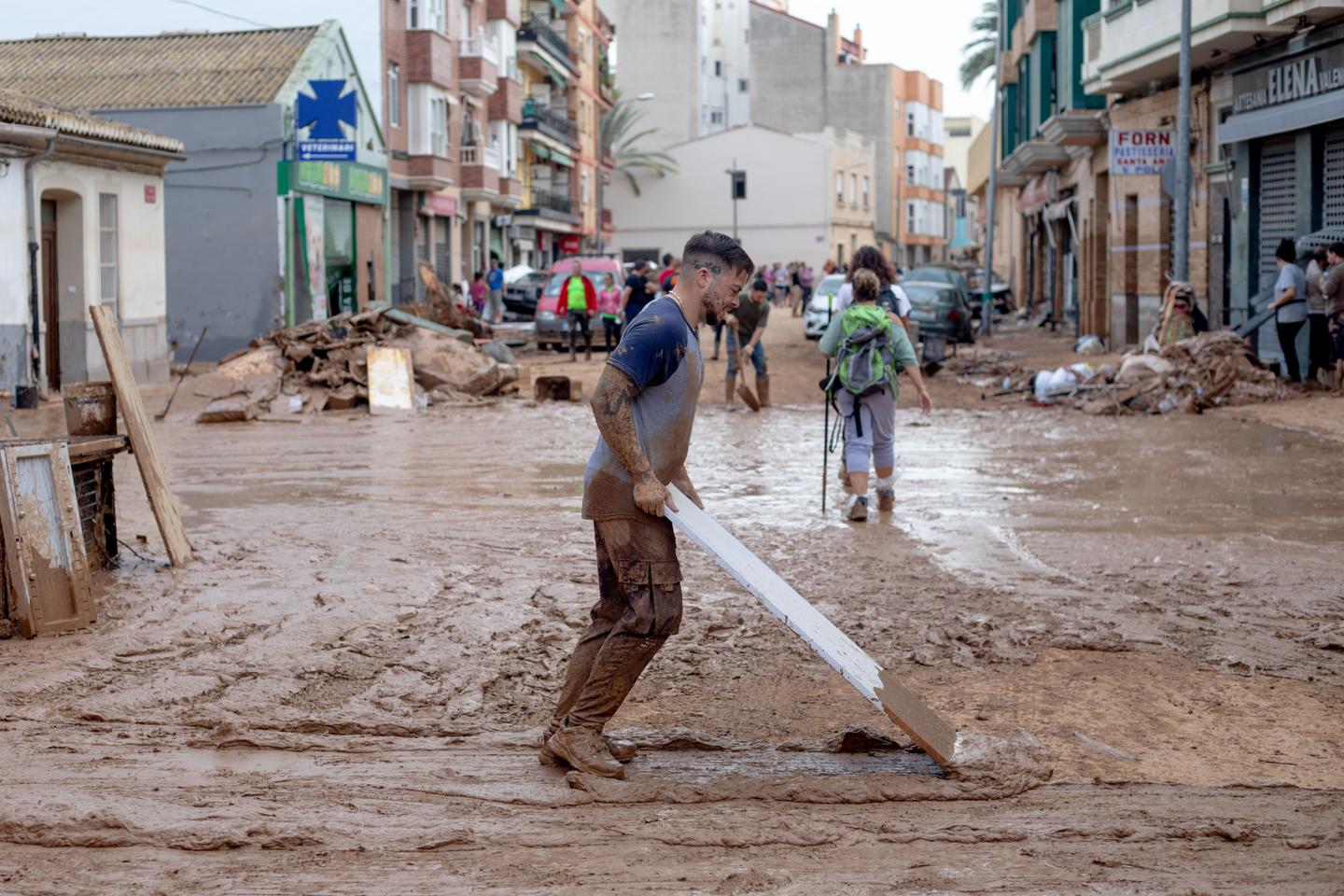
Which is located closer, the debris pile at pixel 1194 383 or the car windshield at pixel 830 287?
the debris pile at pixel 1194 383

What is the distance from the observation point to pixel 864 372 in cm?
1060

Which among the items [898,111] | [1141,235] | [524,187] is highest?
[898,111]

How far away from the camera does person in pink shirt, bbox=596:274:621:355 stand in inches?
1083

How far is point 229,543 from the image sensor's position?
A: 9883 mm

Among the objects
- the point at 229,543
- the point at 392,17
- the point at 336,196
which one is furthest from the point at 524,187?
the point at 229,543

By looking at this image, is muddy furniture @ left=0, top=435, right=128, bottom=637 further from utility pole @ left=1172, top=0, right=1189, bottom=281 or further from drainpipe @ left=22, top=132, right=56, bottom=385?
utility pole @ left=1172, top=0, right=1189, bottom=281

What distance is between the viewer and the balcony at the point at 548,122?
2235 inches

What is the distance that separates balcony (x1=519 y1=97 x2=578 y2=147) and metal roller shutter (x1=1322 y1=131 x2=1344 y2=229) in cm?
3978

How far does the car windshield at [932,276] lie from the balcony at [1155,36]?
5249mm

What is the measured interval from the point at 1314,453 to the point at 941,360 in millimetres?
13340

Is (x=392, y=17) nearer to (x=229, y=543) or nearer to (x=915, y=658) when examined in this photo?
(x=229, y=543)

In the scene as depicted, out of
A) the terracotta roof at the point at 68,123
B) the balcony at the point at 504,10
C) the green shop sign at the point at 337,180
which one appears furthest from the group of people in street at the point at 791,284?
the terracotta roof at the point at 68,123

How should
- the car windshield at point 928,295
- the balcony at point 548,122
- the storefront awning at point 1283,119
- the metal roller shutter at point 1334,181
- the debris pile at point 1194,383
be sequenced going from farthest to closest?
1. the balcony at point 548,122
2. the car windshield at point 928,295
3. the metal roller shutter at point 1334,181
4. the storefront awning at point 1283,119
5. the debris pile at point 1194,383

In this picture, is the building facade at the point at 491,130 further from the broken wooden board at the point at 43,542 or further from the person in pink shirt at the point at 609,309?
the broken wooden board at the point at 43,542
